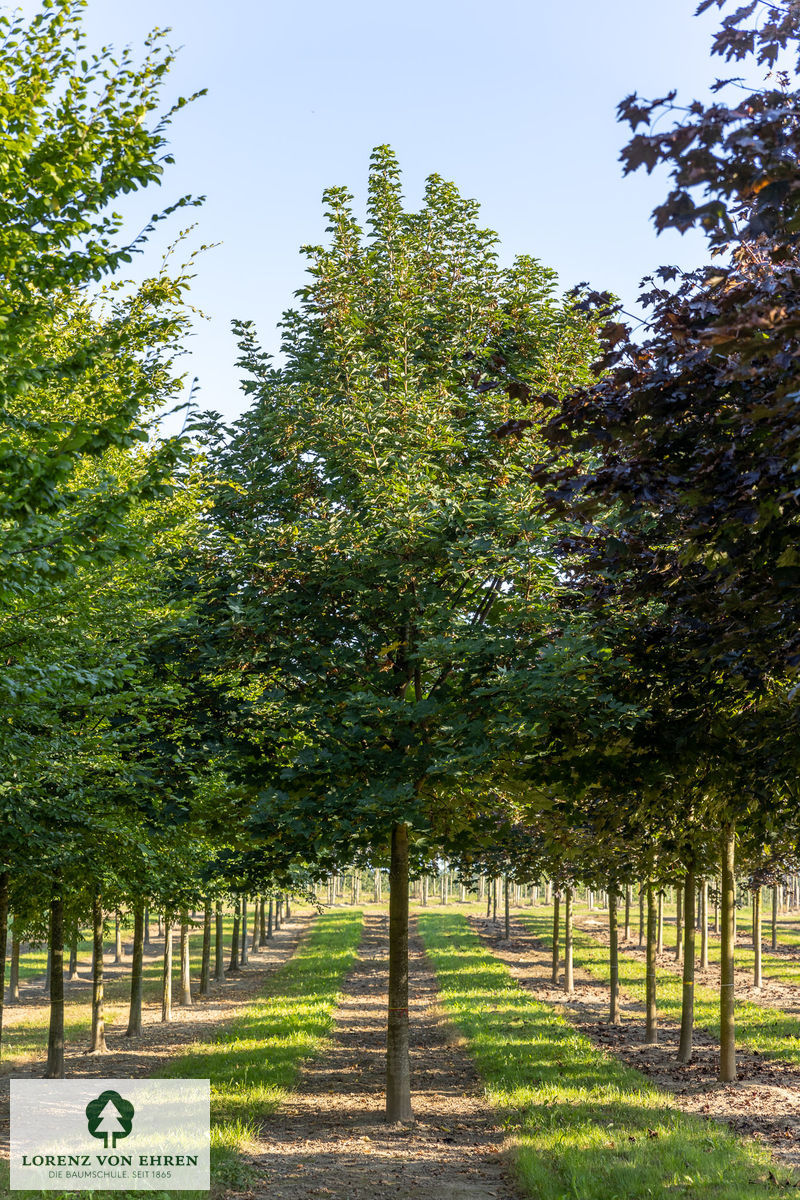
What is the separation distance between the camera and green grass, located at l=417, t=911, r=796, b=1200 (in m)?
8.42

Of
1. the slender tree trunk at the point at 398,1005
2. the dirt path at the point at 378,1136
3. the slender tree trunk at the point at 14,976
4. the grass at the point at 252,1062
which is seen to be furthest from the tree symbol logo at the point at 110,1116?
the slender tree trunk at the point at 14,976

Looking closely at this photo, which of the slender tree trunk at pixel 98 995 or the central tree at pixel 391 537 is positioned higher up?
the central tree at pixel 391 537

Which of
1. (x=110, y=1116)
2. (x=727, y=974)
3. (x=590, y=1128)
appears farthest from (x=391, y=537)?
(x=727, y=974)

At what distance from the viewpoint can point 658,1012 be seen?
904 inches

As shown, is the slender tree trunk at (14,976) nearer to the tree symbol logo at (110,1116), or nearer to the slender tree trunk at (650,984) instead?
the tree symbol logo at (110,1116)

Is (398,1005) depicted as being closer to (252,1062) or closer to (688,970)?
(252,1062)

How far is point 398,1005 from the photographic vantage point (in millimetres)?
12039

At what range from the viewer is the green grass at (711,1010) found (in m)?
17.9

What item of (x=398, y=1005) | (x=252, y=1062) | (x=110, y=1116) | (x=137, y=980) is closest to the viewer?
(x=110, y=1116)

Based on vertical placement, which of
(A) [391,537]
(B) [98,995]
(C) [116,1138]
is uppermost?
(A) [391,537]

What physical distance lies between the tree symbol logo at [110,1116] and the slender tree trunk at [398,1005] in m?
3.08

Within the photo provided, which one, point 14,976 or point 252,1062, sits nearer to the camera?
point 252,1062

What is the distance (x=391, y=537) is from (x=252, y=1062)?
31.1 feet

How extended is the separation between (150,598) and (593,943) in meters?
35.9
